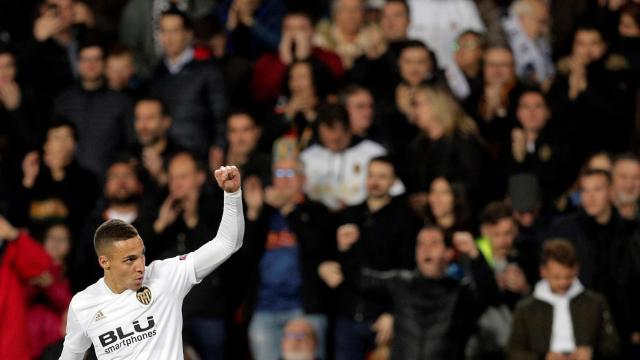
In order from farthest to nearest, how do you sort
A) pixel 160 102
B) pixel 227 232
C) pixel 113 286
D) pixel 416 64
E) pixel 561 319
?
pixel 416 64
pixel 160 102
pixel 561 319
pixel 113 286
pixel 227 232

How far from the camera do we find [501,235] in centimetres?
1238

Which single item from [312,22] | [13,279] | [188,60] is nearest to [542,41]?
[312,22]

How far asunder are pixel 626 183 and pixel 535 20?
336cm

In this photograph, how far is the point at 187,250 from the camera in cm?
1259

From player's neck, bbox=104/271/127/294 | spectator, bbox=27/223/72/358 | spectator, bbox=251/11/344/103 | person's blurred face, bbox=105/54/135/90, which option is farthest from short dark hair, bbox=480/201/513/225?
player's neck, bbox=104/271/127/294

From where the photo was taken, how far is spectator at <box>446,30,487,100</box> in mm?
14930

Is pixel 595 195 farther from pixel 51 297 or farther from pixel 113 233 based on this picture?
pixel 113 233

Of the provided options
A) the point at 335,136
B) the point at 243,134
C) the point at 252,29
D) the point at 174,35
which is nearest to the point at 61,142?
the point at 243,134

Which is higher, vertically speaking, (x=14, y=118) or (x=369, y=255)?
(x=14, y=118)

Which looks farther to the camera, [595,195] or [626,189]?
[626,189]

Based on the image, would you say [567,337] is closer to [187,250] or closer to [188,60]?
[187,250]

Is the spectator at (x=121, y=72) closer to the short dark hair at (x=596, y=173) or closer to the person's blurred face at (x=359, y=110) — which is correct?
the person's blurred face at (x=359, y=110)

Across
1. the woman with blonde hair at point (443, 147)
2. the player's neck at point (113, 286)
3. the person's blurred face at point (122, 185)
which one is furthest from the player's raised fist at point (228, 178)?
the woman with blonde hair at point (443, 147)

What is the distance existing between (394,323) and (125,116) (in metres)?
3.77
